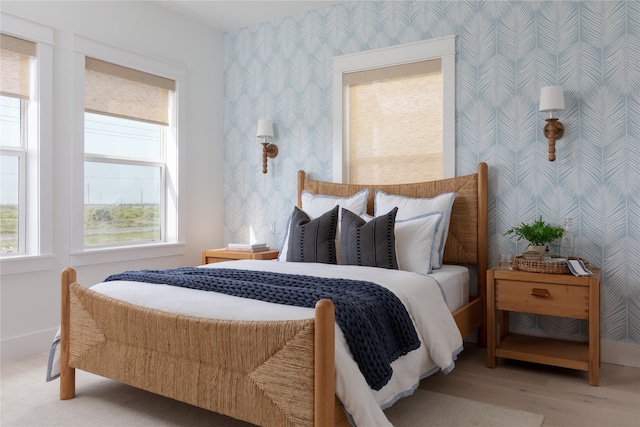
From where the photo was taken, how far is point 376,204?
3.53m

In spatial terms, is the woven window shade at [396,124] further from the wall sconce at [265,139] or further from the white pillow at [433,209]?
the wall sconce at [265,139]

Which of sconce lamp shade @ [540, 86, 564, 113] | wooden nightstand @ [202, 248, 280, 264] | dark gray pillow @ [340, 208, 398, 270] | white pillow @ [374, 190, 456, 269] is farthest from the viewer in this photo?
wooden nightstand @ [202, 248, 280, 264]

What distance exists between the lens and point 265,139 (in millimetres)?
4414

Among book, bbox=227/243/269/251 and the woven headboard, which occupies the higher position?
the woven headboard

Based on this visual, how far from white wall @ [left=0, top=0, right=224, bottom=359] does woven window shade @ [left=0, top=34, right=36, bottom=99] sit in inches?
6.6

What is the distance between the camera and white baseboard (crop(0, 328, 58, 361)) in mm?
3092

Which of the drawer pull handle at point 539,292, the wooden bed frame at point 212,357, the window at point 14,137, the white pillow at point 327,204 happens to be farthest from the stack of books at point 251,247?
the drawer pull handle at point 539,292

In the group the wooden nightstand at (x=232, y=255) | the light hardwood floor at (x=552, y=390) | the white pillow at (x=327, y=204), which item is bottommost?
the light hardwood floor at (x=552, y=390)

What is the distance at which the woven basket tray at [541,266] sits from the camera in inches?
110

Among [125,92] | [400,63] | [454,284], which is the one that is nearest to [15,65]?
[125,92]

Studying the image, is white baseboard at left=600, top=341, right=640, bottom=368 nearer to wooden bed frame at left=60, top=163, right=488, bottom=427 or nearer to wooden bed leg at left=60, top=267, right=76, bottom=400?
wooden bed frame at left=60, top=163, right=488, bottom=427

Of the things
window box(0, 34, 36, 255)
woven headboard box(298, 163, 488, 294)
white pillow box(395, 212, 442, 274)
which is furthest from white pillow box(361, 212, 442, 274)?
window box(0, 34, 36, 255)

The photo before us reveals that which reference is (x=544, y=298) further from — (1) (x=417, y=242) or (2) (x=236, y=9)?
(2) (x=236, y=9)

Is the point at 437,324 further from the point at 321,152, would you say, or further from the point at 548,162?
the point at 321,152
